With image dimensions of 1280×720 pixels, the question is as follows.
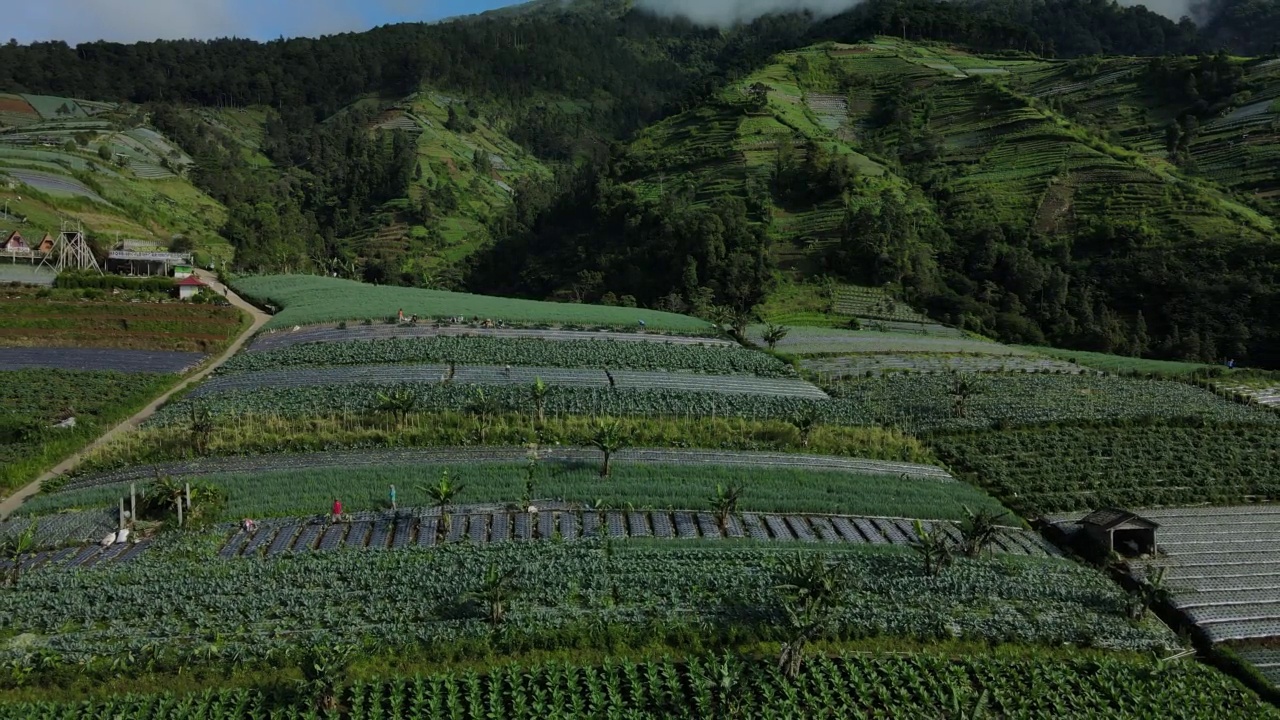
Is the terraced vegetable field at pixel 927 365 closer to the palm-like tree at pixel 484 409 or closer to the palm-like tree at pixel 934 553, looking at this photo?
the palm-like tree at pixel 484 409

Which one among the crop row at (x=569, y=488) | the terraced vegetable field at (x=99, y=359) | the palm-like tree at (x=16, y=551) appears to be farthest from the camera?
the terraced vegetable field at (x=99, y=359)

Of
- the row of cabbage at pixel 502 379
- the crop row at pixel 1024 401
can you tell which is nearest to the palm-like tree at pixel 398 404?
the row of cabbage at pixel 502 379

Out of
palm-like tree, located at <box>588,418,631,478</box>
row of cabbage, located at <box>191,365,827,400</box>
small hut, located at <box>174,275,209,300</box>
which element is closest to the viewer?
palm-like tree, located at <box>588,418,631,478</box>

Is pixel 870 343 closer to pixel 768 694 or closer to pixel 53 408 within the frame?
pixel 768 694

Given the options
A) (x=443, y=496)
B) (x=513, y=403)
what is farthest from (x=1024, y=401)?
(x=443, y=496)

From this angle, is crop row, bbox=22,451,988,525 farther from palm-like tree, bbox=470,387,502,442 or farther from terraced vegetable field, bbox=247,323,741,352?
terraced vegetable field, bbox=247,323,741,352

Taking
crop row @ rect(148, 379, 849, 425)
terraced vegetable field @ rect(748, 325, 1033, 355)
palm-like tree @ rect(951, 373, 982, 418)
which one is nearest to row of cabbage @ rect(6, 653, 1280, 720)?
crop row @ rect(148, 379, 849, 425)
